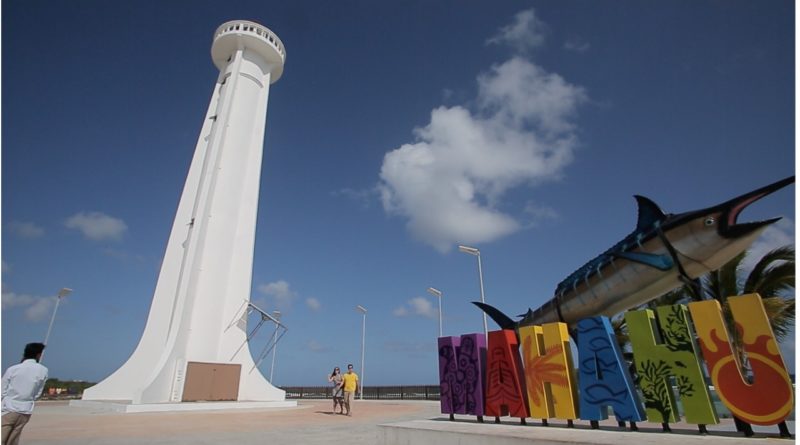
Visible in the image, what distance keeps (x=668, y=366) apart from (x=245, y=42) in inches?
1328

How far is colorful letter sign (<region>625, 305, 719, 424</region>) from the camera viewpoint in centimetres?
736

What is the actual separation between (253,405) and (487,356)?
55.5 ft

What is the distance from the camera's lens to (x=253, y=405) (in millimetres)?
22828

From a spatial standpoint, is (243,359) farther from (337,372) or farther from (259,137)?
(259,137)

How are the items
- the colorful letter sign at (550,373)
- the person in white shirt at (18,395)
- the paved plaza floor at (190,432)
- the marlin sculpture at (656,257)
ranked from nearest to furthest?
the person in white shirt at (18,395) → the marlin sculpture at (656,257) → the colorful letter sign at (550,373) → the paved plaza floor at (190,432)

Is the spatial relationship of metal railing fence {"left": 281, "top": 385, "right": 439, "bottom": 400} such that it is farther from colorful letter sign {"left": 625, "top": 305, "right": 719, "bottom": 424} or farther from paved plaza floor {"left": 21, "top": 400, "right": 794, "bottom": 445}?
colorful letter sign {"left": 625, "top": 305, "right": 719, "bottom": 424}

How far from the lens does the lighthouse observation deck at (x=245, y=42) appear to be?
106ft

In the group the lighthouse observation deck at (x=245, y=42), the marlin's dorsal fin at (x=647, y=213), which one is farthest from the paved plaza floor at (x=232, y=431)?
the lighthouse observation deck at (x=245, y=42)

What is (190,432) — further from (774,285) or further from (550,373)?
(774,285)

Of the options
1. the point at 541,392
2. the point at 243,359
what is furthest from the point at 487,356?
the point at 243,359

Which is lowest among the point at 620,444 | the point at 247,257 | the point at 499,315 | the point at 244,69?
the point at 620,444

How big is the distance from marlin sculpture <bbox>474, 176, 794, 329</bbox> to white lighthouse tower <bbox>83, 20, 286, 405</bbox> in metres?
20.3

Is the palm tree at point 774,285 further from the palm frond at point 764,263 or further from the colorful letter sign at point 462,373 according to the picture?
the colorful letter sign at point 462,373

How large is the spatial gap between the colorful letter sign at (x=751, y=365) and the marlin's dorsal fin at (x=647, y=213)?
91.9 inches
